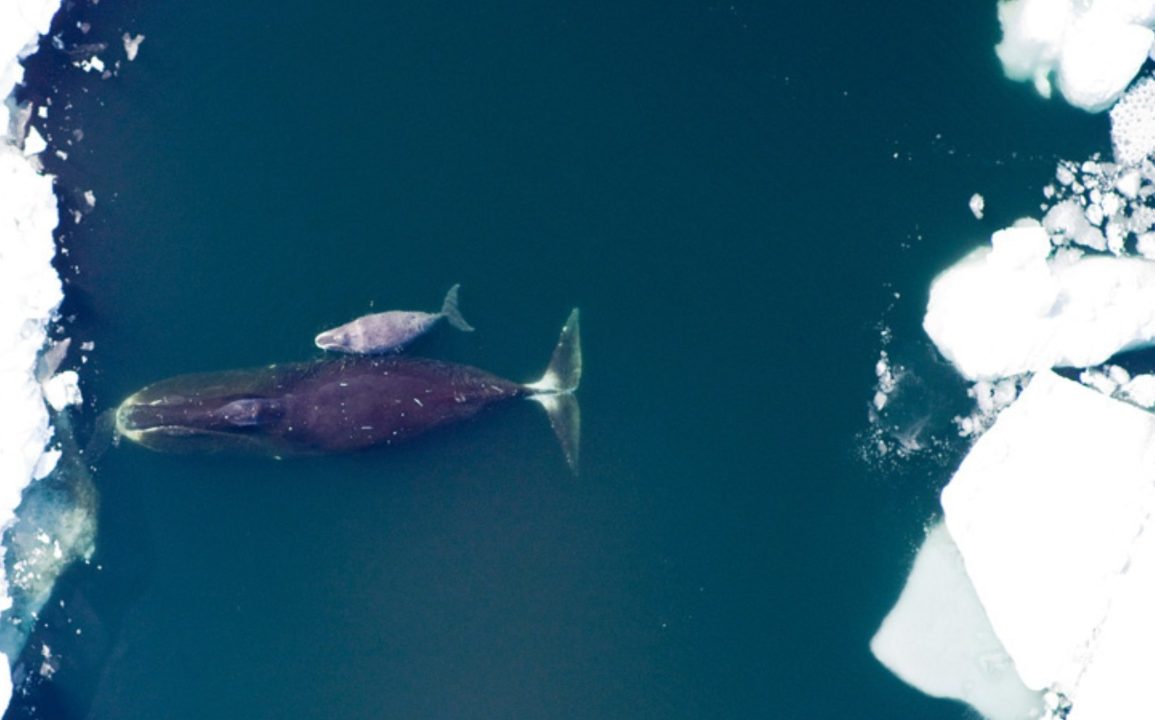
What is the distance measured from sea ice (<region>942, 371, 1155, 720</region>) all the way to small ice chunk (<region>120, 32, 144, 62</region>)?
5834mm

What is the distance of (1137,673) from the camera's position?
16.5 feet

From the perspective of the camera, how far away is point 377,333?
5.31 m

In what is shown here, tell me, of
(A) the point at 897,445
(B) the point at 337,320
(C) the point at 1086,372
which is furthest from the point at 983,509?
(B) the point at 337,320

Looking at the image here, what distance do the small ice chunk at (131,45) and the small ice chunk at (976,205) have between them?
5.35 m

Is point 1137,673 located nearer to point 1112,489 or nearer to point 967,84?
point 1112,489

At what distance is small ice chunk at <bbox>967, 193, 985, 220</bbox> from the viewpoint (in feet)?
18.1

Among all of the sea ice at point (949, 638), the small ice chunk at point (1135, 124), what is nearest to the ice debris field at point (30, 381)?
the sea ice at point (949, 638)

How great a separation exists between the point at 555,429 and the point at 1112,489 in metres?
3.34

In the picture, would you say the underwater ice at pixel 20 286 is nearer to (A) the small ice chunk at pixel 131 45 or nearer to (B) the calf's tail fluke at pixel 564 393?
(A) the small ice chunk at pixel 131 45

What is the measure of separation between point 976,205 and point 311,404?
14.1 feet

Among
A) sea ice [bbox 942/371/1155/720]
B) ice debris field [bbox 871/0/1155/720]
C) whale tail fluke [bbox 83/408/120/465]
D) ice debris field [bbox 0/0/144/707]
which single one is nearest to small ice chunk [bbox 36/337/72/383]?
ice debris field [bbox 0/0/144/707]

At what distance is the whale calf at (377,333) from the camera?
5.29 meters

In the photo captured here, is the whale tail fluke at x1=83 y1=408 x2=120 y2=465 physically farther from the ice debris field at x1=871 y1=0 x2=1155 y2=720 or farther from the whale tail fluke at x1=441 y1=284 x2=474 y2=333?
the ice debris field at x1=871 y1=0 x2=1155 y2=720

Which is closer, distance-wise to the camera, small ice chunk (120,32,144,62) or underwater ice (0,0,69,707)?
underwater ice (0,0,69,707)
